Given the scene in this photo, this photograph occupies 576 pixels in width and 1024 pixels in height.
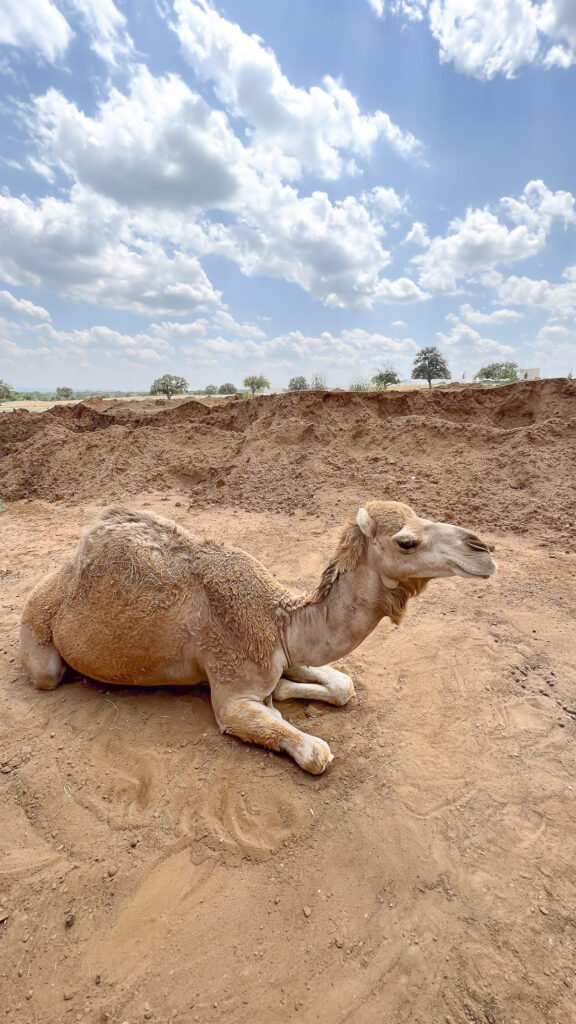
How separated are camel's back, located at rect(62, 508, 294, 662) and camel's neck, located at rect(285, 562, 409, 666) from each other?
0.17 m

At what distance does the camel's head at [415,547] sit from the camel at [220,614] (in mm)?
11

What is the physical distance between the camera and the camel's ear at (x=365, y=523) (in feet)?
8.06

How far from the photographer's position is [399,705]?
329cm

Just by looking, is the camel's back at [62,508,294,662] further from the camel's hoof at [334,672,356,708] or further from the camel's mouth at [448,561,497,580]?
the camel's mouth at [448,561,497,580]

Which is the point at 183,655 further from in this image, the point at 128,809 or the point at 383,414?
the point at 383,414

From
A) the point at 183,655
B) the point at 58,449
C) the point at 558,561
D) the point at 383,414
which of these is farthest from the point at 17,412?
the point at 558,561

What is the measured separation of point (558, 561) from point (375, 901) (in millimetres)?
5473

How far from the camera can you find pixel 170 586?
A: 2.88 metres

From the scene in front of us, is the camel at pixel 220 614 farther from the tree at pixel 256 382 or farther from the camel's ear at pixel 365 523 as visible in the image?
the tree at pixel 256 382

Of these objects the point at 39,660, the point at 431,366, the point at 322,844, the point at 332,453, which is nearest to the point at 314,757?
the point at 322,844

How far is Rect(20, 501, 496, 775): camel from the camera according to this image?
256 centimetres

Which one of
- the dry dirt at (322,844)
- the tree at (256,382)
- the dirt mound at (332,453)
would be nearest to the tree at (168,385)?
the tree at (256,382)

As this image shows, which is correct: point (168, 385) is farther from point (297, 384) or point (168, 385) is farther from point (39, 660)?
point (39, 660)

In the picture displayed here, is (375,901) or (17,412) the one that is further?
(17,412)
